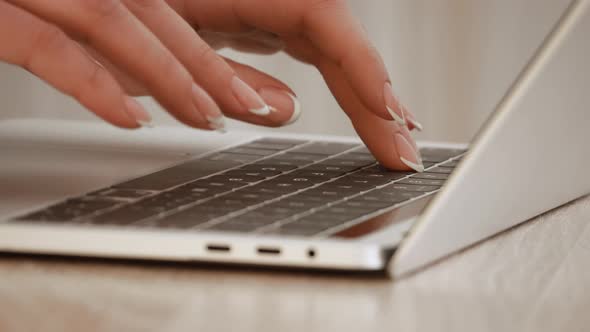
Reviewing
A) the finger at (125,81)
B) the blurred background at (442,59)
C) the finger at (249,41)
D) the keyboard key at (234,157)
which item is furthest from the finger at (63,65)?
the blurred background at (442,59)

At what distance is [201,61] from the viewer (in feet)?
2.64

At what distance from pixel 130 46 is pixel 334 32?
0.60ft

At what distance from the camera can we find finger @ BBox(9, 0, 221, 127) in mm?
726

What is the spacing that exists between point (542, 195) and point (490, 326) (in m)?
0.22

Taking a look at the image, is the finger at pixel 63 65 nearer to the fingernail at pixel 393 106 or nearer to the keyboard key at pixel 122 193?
the keyboard key at pixel 122 193

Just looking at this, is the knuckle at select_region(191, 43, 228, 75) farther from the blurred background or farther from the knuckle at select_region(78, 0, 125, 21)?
the blurred background

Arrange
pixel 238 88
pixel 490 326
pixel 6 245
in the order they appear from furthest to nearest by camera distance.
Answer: pixel 238 88 < pixel 6 245 < pixel 490 326

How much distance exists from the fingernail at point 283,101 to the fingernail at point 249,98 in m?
0.03

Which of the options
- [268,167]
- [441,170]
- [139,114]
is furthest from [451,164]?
[139,114]

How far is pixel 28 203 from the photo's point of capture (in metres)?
0.55

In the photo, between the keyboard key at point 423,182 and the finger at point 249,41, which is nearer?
the keyboard key at point 423,182

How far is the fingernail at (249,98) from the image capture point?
2.47 ft

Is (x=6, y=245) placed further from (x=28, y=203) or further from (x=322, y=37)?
(x=322, y=37)

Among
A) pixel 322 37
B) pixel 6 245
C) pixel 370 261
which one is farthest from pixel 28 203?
pixel 322 37
